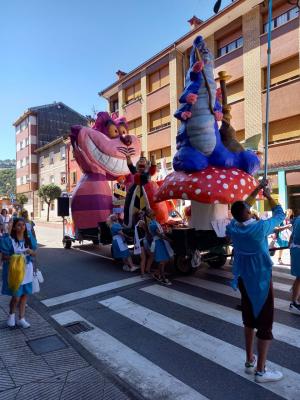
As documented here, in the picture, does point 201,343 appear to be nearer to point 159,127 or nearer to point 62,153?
point 159,127

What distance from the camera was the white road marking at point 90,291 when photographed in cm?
672

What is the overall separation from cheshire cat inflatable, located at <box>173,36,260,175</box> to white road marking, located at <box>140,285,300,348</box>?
97.5 inches

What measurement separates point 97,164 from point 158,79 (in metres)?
16.8

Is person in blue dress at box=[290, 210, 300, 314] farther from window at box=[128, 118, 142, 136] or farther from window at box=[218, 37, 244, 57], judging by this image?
window at box=[128, 118, 142, 136]

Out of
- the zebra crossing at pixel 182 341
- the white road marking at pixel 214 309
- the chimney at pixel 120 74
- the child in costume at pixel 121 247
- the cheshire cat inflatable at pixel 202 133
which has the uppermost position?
the chimney at pixel 120 74

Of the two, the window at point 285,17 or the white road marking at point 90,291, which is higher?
the window at point 285,17

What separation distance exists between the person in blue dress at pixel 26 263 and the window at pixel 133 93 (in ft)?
79.1

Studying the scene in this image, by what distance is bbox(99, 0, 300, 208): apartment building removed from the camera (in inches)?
688

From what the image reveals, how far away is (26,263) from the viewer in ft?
17.3

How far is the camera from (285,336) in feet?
15.5

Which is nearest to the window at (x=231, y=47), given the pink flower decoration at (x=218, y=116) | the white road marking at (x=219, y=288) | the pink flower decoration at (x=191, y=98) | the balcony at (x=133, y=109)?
the balcony at (x=133, y=109)

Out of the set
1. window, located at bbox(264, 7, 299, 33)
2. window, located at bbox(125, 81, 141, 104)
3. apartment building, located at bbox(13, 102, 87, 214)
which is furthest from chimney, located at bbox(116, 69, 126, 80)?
apartment building, located at bbox(13, 102, 87, 214)

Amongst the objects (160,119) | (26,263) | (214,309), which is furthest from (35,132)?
(214,309)

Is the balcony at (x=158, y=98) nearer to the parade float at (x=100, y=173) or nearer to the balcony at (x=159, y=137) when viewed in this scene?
the balcony at (x=159, y=137)
